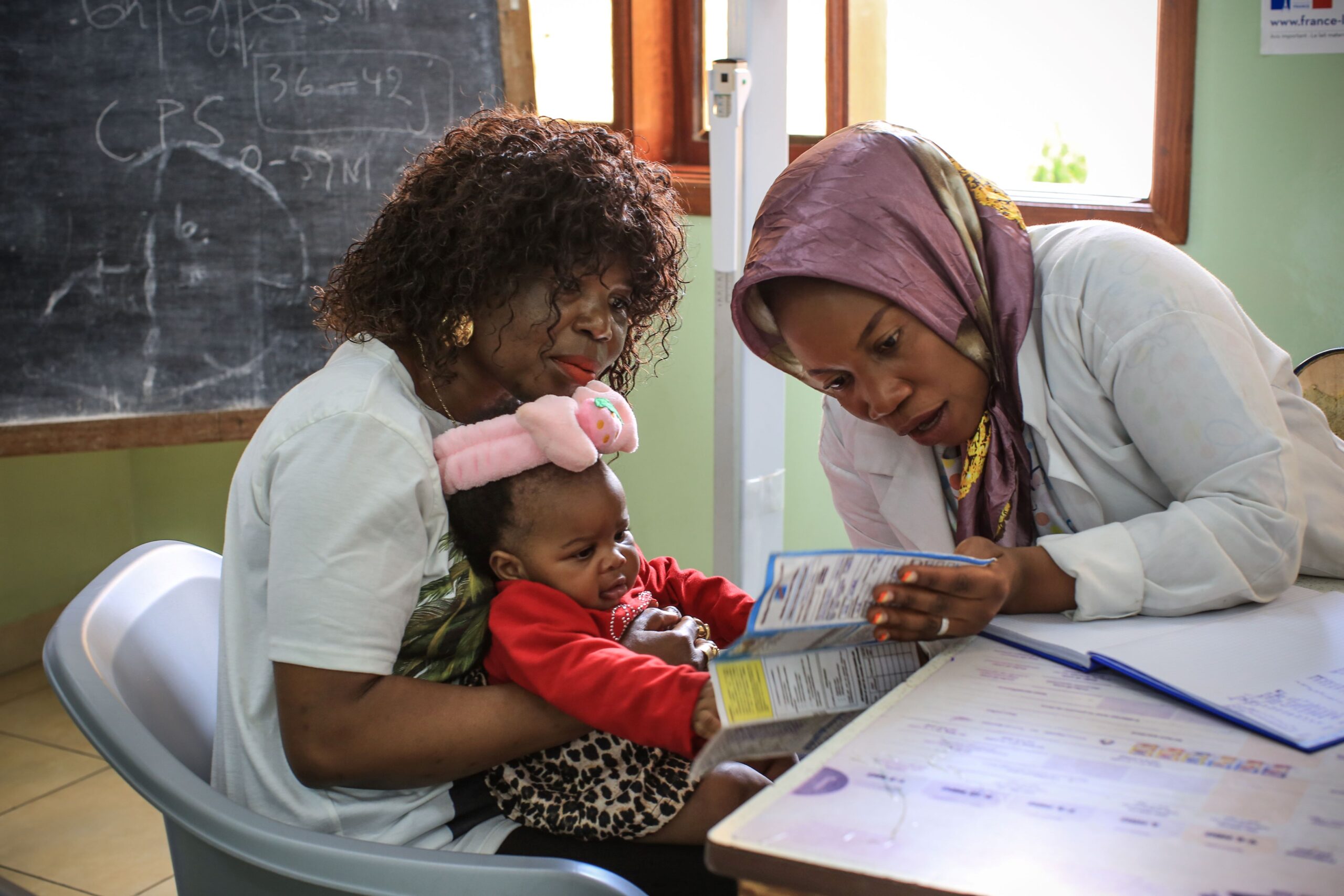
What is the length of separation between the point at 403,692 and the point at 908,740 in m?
0.50

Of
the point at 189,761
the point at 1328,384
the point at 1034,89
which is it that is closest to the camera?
the point at 189,761

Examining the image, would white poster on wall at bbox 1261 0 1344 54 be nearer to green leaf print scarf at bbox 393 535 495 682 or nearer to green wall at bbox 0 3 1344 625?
Result: green wall at bbox 0 3 1344 625

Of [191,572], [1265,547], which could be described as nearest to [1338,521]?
[1265,547]

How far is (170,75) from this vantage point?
2291 mm

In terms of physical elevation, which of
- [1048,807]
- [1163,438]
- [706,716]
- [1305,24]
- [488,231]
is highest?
[1305,24]

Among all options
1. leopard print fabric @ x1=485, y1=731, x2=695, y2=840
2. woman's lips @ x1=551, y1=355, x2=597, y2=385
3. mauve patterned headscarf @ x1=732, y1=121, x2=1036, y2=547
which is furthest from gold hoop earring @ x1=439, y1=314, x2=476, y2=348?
leopard print fabric @ x1=485, y1=731, x2=695, y2=840

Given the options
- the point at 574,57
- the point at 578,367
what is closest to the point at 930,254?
the point at 578,367

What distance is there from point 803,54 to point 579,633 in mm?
2486

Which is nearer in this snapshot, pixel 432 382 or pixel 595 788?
pixel 595 788

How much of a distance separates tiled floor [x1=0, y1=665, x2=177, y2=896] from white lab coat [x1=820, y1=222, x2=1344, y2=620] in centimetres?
174

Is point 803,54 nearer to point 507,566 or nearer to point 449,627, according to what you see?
point 507,566

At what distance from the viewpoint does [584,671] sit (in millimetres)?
1111

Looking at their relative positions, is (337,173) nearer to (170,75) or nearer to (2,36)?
(170,75)

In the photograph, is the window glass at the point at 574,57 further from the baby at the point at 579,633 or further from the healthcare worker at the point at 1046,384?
the baby at the point at 579,633
